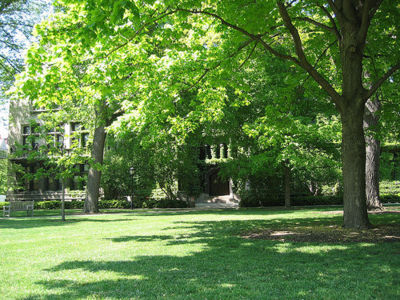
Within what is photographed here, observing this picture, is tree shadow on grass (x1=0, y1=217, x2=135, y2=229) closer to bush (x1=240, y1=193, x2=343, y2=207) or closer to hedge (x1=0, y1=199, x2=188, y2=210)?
bush (x1=240, y1=193, x2=343, y2=207)

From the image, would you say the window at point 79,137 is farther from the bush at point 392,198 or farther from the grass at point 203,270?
the bush at point 392,198

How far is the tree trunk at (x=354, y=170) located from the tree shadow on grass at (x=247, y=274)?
208 cm

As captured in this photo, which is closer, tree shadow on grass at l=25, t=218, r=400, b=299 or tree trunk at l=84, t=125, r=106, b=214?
tree shadow on grass at l=25, t=218, r=400, b=299

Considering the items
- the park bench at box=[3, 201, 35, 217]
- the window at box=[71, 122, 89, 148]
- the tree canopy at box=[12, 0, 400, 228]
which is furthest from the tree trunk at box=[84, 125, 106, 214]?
the tree canopy at box=[12, 0, 400, 228]

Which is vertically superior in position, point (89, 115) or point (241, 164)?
point (89, 115)

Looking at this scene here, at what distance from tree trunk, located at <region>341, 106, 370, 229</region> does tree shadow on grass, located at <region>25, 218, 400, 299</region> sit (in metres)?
2.08

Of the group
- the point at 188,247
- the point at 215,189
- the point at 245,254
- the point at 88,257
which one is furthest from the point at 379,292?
the point at 215,189

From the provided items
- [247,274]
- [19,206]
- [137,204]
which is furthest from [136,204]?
[247,274]

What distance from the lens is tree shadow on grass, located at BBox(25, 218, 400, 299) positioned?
13.9ft

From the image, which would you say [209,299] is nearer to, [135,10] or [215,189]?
[135,10]

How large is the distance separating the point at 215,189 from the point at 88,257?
31638 mm

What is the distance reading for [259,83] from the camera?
22875 millimetres

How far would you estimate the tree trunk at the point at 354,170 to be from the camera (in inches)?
360

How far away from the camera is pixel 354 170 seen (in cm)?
918
